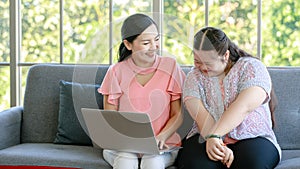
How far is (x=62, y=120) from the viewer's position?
318 centimetres

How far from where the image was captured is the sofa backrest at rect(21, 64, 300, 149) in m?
3.07

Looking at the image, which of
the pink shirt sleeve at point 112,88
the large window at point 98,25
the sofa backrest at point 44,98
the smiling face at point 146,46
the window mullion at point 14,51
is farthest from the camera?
the window mullion at point 14,51

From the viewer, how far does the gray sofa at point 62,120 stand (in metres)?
2.82

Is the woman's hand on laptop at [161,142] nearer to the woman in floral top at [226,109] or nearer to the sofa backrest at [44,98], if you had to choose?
the woman in floral top at [226,109]

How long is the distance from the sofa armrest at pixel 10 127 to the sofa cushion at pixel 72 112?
24 centimetres

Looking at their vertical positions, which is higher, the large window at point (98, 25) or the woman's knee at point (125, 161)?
the large window at point (98, 25)

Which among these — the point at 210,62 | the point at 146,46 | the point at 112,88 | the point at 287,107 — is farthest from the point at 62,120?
the point at 287,107

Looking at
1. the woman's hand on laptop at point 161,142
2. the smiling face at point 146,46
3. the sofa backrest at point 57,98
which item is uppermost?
the smiling face at point 146,46

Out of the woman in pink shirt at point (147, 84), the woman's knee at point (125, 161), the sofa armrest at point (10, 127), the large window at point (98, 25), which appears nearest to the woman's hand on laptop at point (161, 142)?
the woman in pink shirt at point (147, 84)

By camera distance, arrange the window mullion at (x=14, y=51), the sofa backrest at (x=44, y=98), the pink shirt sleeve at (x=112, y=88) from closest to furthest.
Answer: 1. the pink shirt sleeve at (x=112, y=88)
2. the sofa backrest at (x=44, y=98)
3. the window mullion at (x=14, y=51)

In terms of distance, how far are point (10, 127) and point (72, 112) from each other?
0.36 metres

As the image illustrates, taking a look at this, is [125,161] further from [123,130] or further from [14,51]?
[14,51]

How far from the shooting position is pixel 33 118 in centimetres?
329

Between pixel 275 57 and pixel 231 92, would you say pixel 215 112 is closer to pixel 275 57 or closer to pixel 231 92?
pixel 231 92
